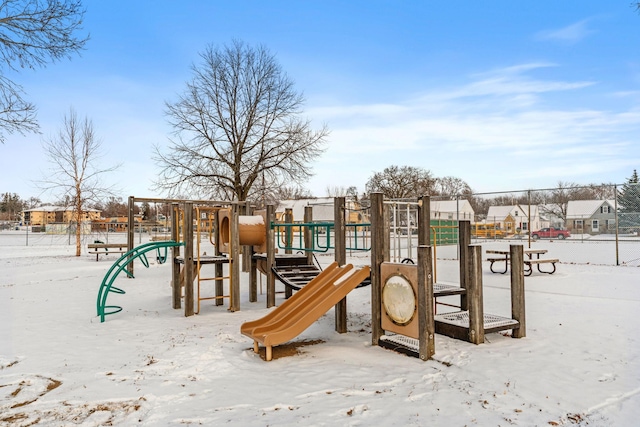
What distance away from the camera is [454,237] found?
28.2 metres

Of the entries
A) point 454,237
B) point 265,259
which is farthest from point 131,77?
point 454,237

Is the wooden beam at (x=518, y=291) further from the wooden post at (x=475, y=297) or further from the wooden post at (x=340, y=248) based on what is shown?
the wooden post at (x=340, y=248)

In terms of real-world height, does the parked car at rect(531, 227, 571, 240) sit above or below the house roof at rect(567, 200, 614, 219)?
below

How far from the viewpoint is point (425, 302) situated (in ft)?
Result: 16.5

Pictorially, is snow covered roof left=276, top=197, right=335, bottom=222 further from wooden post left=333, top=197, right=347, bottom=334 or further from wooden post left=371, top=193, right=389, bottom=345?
wooden post left=371, top=193, right=389, bottom=345

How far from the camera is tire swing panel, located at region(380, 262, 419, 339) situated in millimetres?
5254

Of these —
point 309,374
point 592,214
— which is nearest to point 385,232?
point 309,374

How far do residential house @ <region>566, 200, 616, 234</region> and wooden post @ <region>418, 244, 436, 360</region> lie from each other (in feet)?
145

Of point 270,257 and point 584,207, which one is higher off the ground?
point 584,207

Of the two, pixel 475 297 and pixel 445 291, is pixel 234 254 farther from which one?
pixel 475 297

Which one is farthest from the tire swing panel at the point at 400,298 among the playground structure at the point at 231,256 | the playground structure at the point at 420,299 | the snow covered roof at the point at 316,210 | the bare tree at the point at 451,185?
the bare tree at the point at 451,185

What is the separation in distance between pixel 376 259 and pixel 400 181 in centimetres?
4482

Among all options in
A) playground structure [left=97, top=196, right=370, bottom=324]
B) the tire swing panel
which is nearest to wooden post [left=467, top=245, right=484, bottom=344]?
the tire swing panel

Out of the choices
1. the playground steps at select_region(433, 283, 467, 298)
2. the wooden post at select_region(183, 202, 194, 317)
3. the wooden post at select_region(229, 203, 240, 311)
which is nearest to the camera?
the playground steps at select_region(433, 283, 467, 298)
